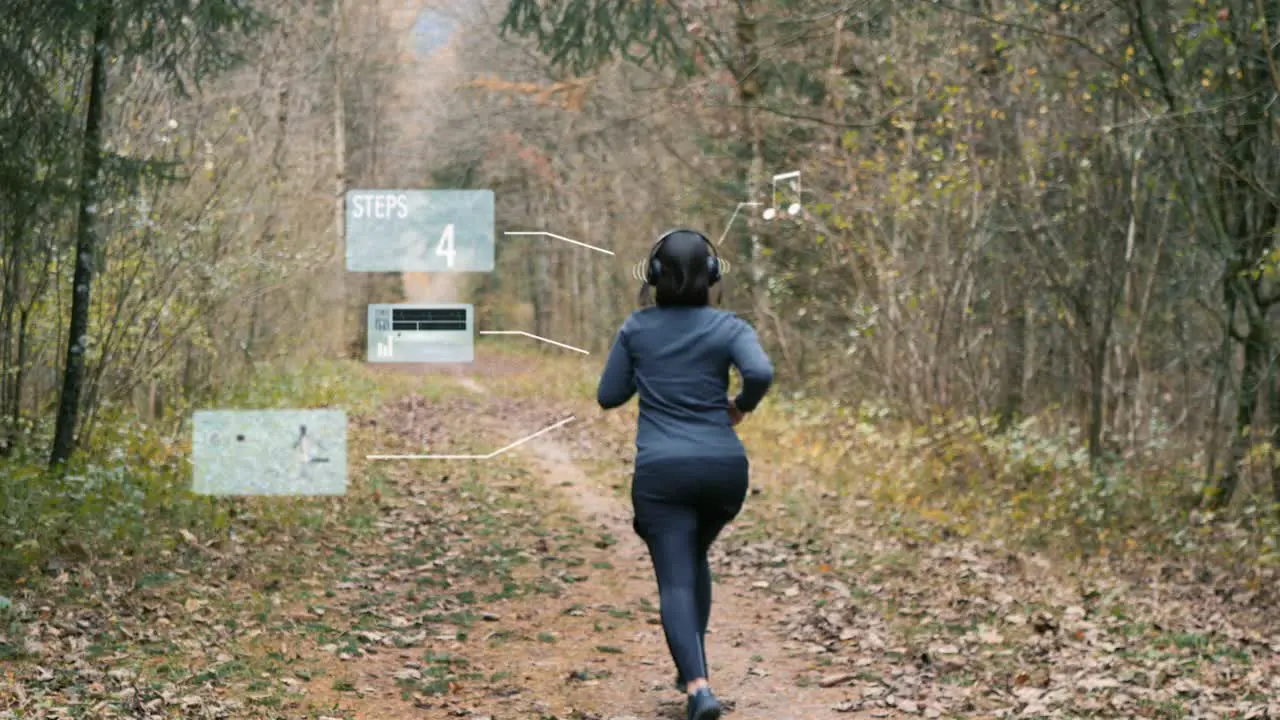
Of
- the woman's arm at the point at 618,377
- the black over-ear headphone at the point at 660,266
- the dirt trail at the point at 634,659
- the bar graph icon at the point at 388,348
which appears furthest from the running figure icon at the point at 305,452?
the black over-ear headphone at the point at 660,266

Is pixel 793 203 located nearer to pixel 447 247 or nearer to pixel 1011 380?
pixel 1011 380

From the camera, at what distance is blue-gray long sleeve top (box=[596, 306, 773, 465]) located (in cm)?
533

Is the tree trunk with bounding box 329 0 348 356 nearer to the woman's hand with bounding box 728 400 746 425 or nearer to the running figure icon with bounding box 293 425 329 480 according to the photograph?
the running figure icon with bounding box 293 425 329 480

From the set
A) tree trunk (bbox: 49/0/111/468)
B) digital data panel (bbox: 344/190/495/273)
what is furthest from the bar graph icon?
tree trunk (bbox: 49/0/111/468)

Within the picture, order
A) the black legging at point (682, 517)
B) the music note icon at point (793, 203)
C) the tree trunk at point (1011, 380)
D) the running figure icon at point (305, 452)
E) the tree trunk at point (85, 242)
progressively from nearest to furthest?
1. the black legging at point (682, 517)
2. the tree trunk at point (85, 242)
3. the running figure icon at point (305, 452)
4. the tree trunk at point (1011, 380)
5. the music note icon at point (793, 203)

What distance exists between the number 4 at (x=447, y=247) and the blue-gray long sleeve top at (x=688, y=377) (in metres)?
5.78

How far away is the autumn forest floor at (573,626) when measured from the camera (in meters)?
6.05

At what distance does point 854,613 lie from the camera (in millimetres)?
8000

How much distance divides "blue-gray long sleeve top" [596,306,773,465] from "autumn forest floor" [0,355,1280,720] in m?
1.43

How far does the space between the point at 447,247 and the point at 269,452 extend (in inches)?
89.6

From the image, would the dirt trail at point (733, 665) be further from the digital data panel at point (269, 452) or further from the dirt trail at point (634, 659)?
the digital data panel at point (269, 452)

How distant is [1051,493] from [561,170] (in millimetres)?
7011

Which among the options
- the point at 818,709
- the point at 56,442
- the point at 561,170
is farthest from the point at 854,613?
the point at 561,170

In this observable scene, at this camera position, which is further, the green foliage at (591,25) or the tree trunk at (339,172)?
the tree trunk at (339,172)
